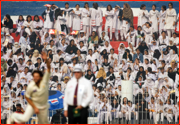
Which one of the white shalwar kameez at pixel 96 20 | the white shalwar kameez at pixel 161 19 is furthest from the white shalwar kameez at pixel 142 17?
the white shalwar kameez at pixel 96 20

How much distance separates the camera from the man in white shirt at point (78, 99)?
527 cm

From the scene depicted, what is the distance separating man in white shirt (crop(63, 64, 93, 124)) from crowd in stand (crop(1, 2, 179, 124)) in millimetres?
3753

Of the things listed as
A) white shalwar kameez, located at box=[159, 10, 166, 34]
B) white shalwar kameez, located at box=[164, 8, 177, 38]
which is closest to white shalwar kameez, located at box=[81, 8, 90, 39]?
white shalwar kameez, located at box=[159, 10, 166, 34]

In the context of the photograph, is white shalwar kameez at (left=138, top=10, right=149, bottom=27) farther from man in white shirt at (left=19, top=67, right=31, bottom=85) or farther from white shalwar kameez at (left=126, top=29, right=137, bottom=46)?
man in white shirt at (left=19, top=67, right=31, bottom=85)

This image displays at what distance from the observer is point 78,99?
17.3 ft

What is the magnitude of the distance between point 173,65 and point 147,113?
166 inches

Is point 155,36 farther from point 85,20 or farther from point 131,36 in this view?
point 85,20

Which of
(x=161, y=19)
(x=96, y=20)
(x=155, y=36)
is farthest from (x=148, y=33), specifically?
(x=96, y=20)

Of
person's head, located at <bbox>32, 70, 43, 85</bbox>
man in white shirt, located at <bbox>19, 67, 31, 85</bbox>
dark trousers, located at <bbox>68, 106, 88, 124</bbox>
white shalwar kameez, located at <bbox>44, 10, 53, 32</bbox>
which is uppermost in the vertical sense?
white shalwar kameez, located at <bbox>44, 10, 53, 32</bbox>

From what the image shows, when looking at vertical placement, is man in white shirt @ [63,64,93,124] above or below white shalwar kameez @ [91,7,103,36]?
below

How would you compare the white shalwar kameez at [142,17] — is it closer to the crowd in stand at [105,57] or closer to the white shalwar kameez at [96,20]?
the crowd in stand at [105,57]

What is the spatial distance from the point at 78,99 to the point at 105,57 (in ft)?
26.3

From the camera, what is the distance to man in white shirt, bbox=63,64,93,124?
17.3 ft

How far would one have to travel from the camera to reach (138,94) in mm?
9258
